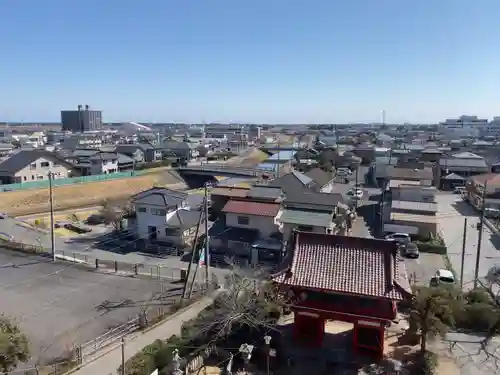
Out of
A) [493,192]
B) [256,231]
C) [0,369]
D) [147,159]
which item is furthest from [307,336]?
[147,159]

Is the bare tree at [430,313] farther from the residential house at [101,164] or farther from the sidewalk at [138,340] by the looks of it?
the residential house at [101,164]

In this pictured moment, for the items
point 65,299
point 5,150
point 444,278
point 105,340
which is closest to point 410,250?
point 444,278

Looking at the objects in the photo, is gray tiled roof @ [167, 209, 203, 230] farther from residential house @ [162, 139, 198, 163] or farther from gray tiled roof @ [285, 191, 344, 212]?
residential house @ [162, 139, 198, 163]

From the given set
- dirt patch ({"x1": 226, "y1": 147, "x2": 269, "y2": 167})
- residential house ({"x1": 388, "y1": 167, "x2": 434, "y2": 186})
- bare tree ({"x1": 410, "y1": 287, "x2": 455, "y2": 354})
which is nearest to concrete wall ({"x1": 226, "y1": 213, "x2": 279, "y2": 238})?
bare tree ({"x1": 410, "y1": 287, "x2": 455, "y2": 354})

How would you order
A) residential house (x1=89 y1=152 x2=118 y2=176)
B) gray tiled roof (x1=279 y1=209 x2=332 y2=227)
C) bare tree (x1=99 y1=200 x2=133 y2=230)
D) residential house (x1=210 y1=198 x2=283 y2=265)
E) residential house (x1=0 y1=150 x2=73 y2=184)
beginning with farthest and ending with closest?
residential house (x1=89 y1=152 x2=118 y2=176) < residential house (x1=0 y1=150 x2=73 y2=184) < bare tree (x1=99 y1=200 x2=133 y2=230) < gray tiled roof (x1=279 y1=209 x2=332 y2=227) < residential house (x1=210 y1=198 x2=283 y2=265)

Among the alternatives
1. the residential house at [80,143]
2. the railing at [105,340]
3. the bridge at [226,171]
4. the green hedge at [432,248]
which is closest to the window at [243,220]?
the green hedge at [432,248]

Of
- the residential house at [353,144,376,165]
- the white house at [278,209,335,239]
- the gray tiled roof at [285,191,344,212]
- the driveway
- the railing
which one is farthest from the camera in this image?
the residential house at [353,144,376,165]

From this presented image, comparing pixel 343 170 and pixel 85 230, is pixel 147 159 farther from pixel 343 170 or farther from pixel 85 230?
pixel 85 230
